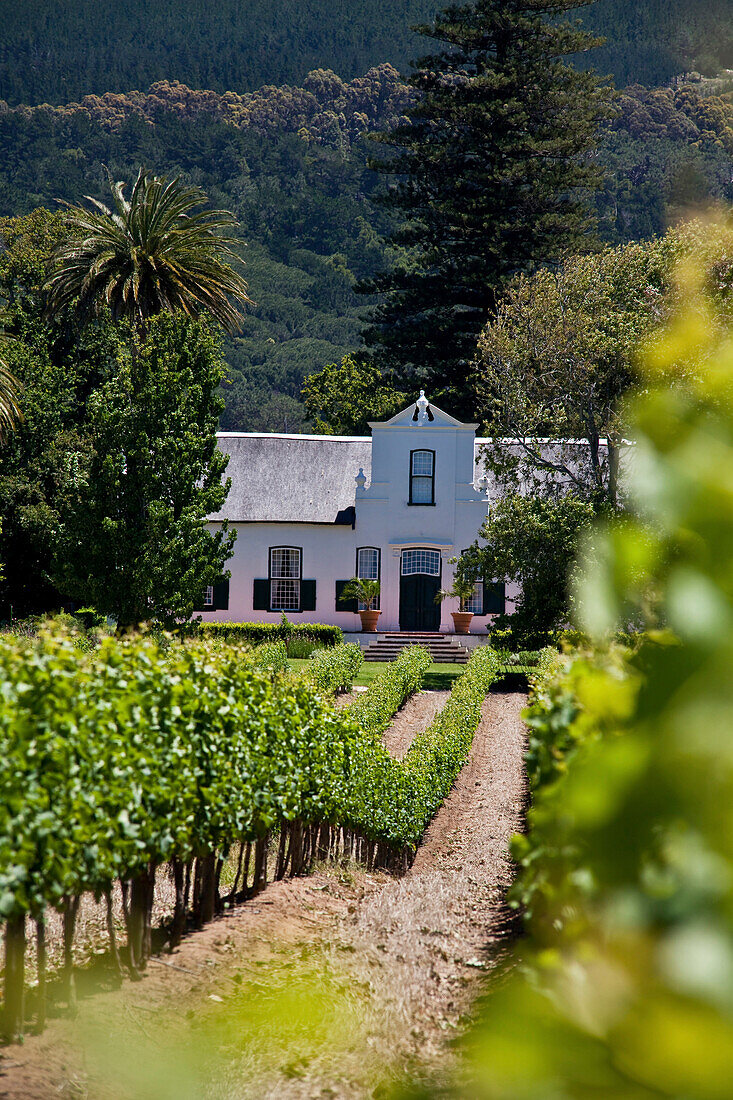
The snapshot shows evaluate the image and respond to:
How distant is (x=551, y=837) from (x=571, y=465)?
105ft

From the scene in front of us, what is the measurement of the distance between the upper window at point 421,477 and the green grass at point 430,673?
5.88 meters

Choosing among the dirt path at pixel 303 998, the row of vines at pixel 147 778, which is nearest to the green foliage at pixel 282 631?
the row of vines at pixel 147 778

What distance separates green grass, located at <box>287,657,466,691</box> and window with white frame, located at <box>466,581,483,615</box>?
9.19 feet

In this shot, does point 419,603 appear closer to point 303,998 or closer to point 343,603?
point 343,603

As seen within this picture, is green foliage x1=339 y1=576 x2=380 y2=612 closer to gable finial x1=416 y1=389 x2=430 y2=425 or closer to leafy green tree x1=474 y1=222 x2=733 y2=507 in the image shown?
gable finial x1=416 y1=389 x2=430 y2=425

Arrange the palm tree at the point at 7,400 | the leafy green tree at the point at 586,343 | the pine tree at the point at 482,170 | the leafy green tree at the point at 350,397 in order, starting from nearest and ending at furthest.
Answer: the leafy green tree at the point at 586,343 → the palm tree at the point at 7,400 → the pine tree at the point at 482,170 → the leafy green tree at the point at 350,397

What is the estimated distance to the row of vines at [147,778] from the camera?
14.3 feet

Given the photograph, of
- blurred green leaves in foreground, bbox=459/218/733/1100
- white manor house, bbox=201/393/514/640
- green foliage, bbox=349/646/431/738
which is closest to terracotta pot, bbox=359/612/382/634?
white manor house, bbox=201/393/514/640

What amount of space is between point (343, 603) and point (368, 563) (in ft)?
5.30

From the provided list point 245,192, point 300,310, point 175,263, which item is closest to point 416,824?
point 175,263

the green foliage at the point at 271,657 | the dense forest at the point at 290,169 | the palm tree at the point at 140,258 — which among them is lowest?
the green foliage at the point at 271,657

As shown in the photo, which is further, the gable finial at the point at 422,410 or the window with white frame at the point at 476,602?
the gable finial at the point at 422,410

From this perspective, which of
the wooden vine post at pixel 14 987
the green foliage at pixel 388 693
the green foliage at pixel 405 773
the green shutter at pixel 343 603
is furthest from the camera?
the green shutter at pixel 343 603

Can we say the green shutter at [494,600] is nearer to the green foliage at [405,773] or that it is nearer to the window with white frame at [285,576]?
the window with white frame at [285,576]
